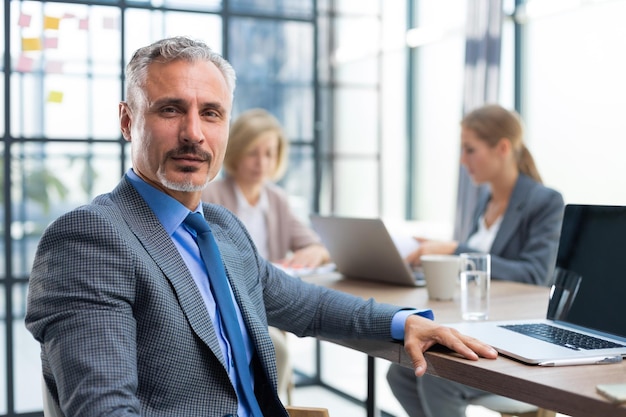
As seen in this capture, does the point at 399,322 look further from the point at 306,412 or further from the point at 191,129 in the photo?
the point at 191,129

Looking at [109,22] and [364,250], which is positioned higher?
[109,22]

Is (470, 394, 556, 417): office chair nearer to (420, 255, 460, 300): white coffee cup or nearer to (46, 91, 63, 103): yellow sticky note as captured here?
(420, 255, 460, 300): white coffee cup

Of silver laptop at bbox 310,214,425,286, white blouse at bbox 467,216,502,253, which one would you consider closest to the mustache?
silver laptop at bbox 310,214,425,286

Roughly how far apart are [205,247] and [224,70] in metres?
0.36

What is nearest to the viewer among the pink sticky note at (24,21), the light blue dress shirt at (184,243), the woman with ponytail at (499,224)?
the light blue dress shirt at (184,243)

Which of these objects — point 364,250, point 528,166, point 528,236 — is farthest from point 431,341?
point 528,166

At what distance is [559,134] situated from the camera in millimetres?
4598

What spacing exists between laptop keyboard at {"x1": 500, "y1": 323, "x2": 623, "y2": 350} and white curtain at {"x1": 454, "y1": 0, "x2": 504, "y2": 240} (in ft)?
8.64

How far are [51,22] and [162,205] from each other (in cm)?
281

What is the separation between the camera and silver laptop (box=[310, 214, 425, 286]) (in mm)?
2320

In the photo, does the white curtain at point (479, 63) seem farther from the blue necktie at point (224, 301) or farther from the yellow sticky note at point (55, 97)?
the blue necktie at point (224, 301)

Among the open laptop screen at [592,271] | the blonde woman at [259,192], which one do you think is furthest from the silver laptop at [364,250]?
the blonde woman at [259,192]

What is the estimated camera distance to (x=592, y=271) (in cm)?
163

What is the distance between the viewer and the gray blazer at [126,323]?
1.18 meters
